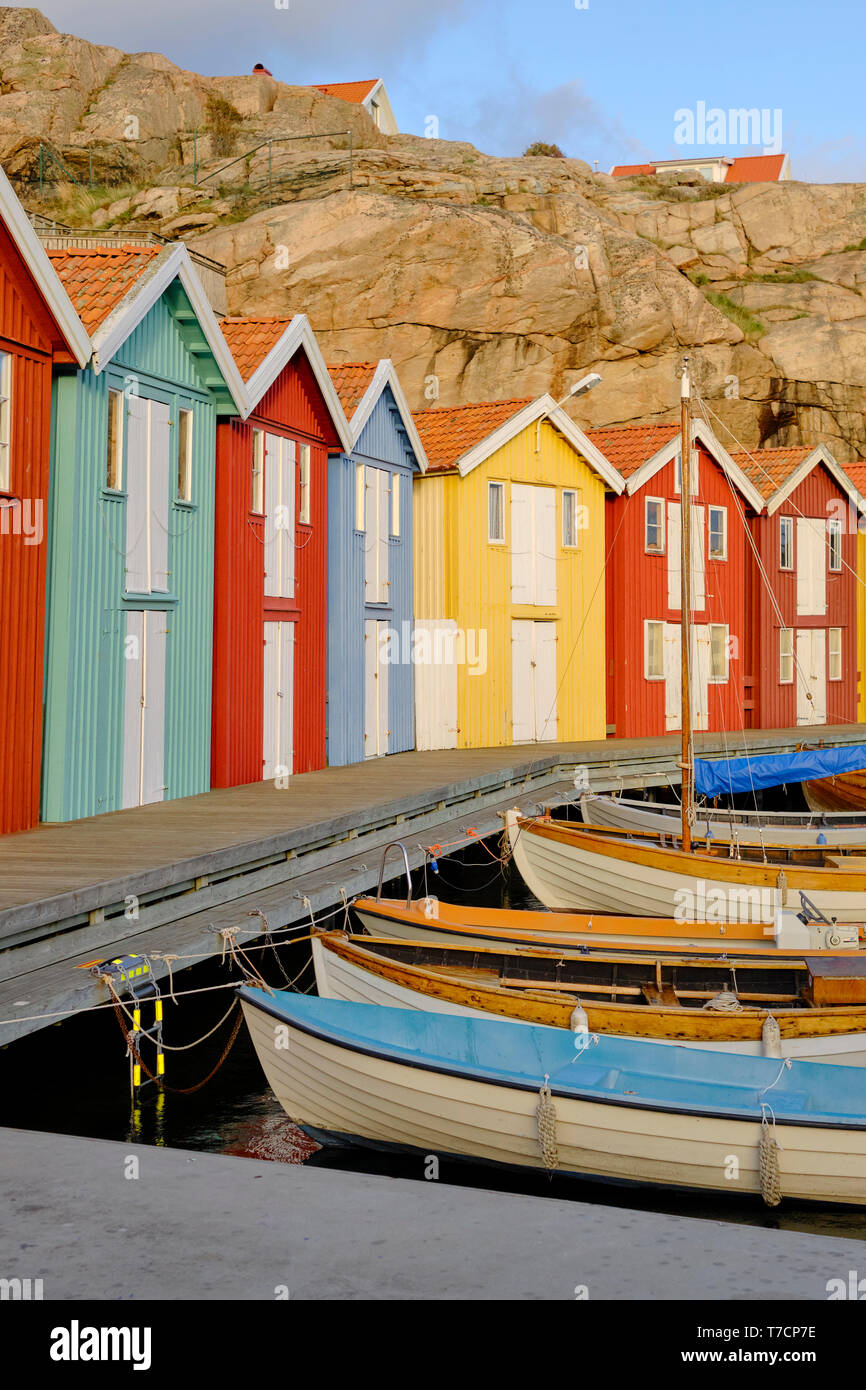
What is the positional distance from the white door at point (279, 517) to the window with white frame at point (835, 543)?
23.5m

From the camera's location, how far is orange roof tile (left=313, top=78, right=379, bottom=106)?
7362 centimetres

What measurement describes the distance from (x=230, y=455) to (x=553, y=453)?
12754mm

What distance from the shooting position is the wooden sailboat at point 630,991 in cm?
1038

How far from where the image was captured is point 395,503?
29.3m

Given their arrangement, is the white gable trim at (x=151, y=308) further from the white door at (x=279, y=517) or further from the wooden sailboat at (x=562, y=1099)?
the wooden sailboat at (x=562, y=1099)

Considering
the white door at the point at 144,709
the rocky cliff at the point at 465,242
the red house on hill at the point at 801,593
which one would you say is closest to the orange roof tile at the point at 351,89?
the rocky cliff at the point at 465,242

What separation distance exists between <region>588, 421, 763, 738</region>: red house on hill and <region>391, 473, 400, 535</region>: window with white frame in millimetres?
7247

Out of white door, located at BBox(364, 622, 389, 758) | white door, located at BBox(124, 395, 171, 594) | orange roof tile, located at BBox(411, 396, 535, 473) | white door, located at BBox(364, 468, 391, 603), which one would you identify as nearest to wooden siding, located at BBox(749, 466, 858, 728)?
orange roof tile, located at BBox(411, 396, 535, 473)

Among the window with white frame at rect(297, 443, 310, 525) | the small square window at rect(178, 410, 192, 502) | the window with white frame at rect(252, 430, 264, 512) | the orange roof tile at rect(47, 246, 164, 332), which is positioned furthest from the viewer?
the window with white frame at rect(297, 443, 310, 525)

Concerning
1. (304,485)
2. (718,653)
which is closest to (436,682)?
(304,485)

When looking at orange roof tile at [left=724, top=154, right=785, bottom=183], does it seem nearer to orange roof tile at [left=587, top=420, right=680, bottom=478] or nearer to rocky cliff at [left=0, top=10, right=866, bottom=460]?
rocky cliff at [left=0, top=10, right=866, bottom=460]

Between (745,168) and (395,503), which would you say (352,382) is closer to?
(395,503)

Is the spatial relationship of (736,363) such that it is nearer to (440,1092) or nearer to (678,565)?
(678,565)
